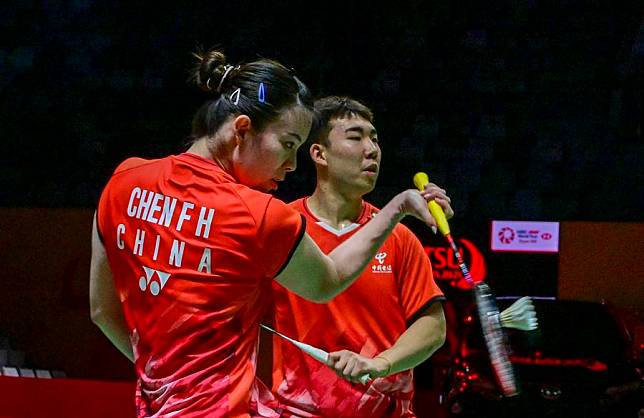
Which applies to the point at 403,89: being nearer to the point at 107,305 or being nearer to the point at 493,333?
the point at 493,333

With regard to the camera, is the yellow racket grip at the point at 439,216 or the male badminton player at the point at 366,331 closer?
the yellow racket grip at the point at 439,216

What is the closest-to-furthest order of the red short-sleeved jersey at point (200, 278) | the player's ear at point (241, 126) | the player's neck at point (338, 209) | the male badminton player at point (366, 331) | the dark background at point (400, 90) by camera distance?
1. the red short-sleeved jersey at point (200, 278)
2. the player's ear at point (241, 126)
3. the male badminton player at point (366, 331)
4. the player's neck at point (338, 209)
5. the dark background at point (400, 90)

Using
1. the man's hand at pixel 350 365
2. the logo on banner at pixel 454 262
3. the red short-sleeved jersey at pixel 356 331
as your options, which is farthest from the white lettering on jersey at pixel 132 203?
the logo on banner at pixel 454 262

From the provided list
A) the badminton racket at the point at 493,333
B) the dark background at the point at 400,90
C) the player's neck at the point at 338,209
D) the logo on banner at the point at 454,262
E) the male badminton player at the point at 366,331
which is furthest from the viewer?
the dark background at the point at 400,90

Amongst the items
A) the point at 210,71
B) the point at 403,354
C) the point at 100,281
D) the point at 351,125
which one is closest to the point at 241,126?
the point at 210,71

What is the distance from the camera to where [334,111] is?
295cm

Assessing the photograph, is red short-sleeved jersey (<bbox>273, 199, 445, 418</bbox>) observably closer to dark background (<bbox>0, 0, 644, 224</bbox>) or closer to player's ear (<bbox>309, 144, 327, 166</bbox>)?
player's ear (<bbox>309, 144, 327, 166</bbox>)

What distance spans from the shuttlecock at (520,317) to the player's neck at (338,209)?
2.52ft

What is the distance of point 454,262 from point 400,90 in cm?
216

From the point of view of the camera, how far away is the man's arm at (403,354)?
2.23 m

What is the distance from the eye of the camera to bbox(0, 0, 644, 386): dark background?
29.0 ft

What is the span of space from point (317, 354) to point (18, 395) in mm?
2992

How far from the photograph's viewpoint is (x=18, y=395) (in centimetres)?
461

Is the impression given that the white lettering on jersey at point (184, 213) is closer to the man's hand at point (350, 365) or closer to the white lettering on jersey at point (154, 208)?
the white lettering on jersey at point (154, 208)
